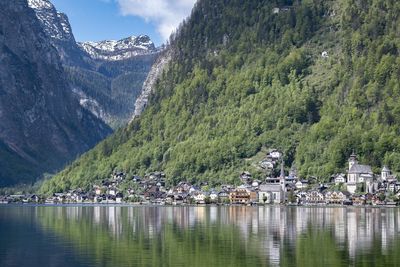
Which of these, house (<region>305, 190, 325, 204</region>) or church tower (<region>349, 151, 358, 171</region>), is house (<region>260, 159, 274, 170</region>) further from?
church tower (<region>349, 151, 358, 171</region>)

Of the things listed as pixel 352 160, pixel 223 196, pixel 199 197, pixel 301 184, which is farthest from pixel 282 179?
pixel 199 197

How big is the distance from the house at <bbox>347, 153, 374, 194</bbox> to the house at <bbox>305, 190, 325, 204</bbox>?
20.9 feet

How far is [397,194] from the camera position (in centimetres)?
16450

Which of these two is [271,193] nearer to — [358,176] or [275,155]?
[275,155]

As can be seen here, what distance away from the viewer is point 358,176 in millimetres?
168875

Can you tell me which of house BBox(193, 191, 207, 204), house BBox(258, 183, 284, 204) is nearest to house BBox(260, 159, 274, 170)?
house BBox(258, 183, 284, 204)

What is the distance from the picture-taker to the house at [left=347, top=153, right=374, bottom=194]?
16838 cm

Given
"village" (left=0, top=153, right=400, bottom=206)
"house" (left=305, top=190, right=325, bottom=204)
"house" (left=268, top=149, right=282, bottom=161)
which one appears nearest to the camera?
"village" (left=0, top=153, right=400, bottom=206)

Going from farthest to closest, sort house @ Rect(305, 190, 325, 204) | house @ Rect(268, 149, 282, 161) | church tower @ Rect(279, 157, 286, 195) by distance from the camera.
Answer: house @ Rect(268, 149, 282, 161)
church tower @ Rect(279, 157, 286, 195)
house @ Rect(305, 190, 325, 204)

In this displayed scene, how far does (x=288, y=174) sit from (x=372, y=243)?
4849 inches

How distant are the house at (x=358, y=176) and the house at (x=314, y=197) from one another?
251 inches

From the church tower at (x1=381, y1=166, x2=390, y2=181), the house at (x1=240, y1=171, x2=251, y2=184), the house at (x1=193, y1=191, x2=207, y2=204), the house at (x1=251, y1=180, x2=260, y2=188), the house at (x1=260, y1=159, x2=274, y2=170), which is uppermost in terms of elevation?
the house at (x1=260, y1=159, x2=274, y2=170)

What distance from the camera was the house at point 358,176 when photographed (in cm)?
16838

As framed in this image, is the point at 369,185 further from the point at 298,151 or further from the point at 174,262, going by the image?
the point at 174,262
